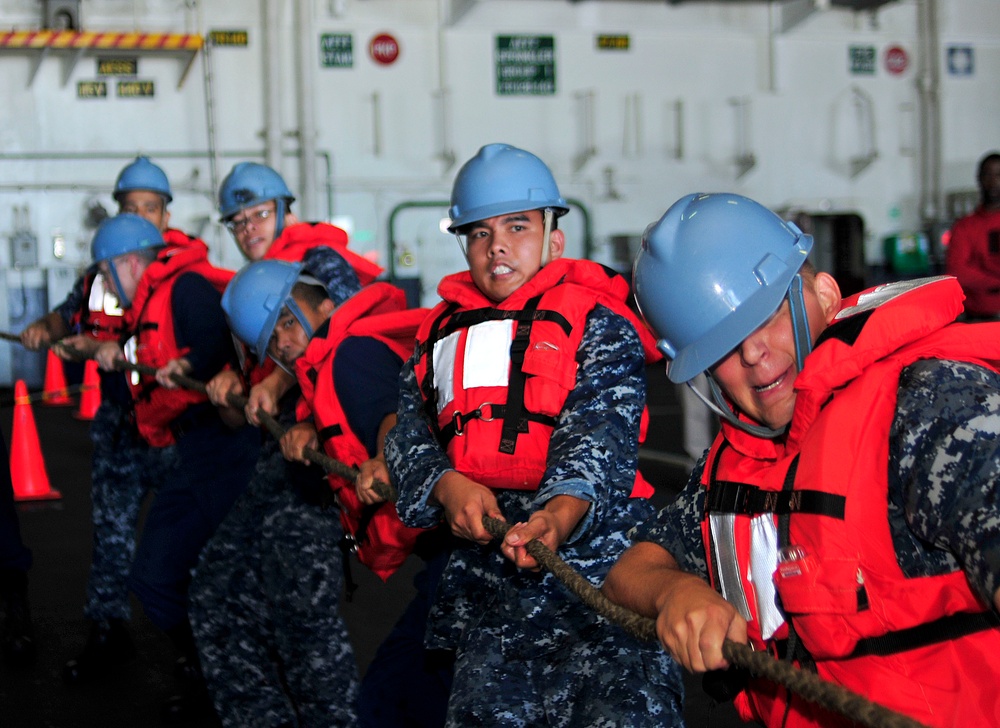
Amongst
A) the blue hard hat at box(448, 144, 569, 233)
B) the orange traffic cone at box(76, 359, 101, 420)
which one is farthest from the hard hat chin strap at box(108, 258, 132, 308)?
the orange traffic cone at box(76, 359, 101, 420)

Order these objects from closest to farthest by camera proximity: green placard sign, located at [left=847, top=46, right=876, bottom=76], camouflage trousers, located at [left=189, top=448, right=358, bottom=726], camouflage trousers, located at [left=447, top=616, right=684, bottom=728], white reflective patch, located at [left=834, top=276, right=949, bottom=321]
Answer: white reflective patch, located at [left=834, top=276, right=949, bottom=321], camouflage trousers, located at [left=447, top=616, right=684, bottom=728], camouflage trousers, located at [left=189, top=448, right=358, bottom=726], green placard sign, located at [left=847, top=46, right=876, bottom=76]

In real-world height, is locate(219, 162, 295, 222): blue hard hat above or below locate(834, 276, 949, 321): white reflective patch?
above

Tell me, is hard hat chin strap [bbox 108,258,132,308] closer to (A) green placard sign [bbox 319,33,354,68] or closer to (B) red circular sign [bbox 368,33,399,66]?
(A) green placard sign [bbox 319,33,354,68]

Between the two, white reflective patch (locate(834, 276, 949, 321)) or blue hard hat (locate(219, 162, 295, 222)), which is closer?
white reflective patch (locate(834, 276, 949, 321))

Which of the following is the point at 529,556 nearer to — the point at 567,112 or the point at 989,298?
the point at 989,298

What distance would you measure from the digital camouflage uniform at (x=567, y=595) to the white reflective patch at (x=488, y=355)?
174 mm

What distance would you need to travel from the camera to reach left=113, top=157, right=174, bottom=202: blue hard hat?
20.1 feet

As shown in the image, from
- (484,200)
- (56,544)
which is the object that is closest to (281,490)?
(484,200)

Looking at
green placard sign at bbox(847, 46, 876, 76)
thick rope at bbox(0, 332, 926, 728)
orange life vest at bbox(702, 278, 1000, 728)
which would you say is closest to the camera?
thick rope at bbox(0, 332, 926, 728)

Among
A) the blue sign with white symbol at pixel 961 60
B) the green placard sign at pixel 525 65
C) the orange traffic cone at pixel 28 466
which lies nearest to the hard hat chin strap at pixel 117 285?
the orange traffic cone at pixel 28 466

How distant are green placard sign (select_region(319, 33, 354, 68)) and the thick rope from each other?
13.3m

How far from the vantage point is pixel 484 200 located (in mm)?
2967

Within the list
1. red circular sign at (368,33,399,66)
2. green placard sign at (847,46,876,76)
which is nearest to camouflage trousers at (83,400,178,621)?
red circular sign at (368,33,399,66)

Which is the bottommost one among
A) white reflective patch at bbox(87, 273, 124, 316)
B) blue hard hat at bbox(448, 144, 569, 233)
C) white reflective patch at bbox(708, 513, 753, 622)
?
white reflective patch at bbox(708, 513, 753, 622)
